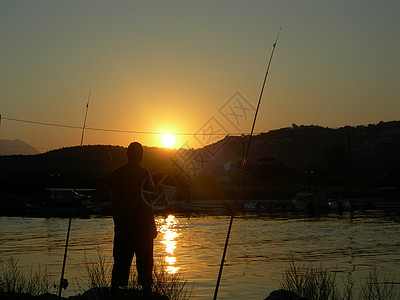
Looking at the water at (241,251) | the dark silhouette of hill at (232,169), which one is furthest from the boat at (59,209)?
the water at (241,251)

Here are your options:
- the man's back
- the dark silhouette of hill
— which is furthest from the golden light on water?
the dark silhouette of hill

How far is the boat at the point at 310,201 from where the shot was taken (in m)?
65.5

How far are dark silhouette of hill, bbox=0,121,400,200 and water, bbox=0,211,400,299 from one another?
46.0 ft

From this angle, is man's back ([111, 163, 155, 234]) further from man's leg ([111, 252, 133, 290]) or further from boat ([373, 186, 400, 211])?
boat ([373, 186, 400, 211])

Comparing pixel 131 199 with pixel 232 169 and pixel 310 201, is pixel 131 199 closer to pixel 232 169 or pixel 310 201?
pixel 310 201

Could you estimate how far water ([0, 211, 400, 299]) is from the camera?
16609mm

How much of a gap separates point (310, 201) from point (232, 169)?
76711mm

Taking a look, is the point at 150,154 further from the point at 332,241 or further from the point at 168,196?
the point at 168,196

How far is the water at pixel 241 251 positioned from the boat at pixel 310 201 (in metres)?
24.7

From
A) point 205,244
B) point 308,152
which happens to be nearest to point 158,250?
point 205,244

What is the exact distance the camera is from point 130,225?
346 inches

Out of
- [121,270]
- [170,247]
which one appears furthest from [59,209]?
[121,270]

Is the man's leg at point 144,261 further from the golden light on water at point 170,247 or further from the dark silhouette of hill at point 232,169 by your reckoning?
the dark silhouette of hill at point 232,169

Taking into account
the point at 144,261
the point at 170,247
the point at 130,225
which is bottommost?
the point at 170,247
